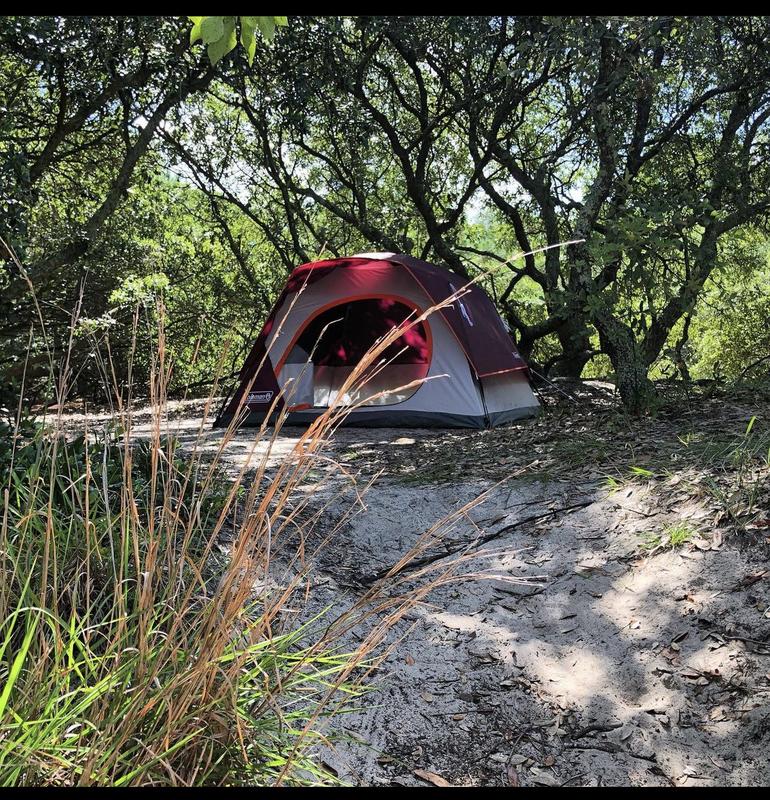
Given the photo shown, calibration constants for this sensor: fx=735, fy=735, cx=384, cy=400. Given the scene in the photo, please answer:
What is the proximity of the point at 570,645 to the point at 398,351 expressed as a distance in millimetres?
4221

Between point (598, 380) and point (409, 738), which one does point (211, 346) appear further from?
point (409, 738)

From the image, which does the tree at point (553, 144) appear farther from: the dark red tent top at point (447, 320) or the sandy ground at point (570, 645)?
the sandy ground at point (570, 645)

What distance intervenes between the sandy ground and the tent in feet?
9.12

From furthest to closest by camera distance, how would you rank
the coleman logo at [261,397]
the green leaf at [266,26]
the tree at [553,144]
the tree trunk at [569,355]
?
the tree trunk at [569,355], the coleman logo at [261,397], the tree at [553,144], the green leaf at [266,26]

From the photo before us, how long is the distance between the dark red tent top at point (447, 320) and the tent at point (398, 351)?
13 millimetres

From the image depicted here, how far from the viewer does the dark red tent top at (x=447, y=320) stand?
6863 mm

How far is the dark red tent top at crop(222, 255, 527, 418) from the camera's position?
6863 millimetres

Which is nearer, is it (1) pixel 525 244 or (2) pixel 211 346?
(1) pixel 525 244

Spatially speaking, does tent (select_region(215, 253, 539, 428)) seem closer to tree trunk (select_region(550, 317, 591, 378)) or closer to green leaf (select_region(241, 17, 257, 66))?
tree trunk (select_region(550, 317, 591, 378))

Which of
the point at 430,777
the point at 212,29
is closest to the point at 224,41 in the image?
the point at 212,29

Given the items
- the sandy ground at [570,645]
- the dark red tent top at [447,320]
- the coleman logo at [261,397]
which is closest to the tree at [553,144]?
the dark red tent top at [447,320]
